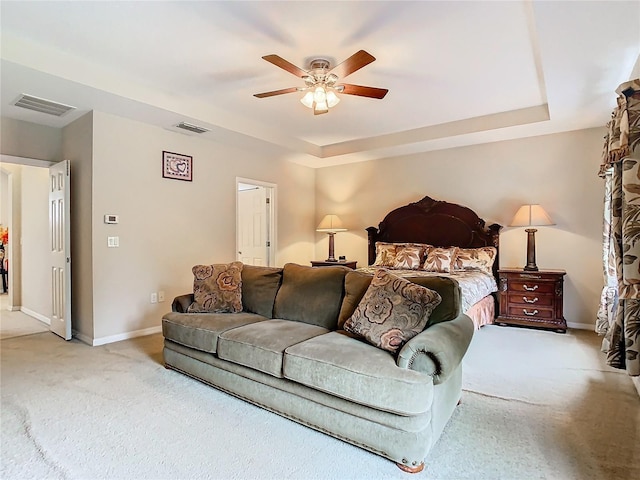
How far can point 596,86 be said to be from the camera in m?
3.16

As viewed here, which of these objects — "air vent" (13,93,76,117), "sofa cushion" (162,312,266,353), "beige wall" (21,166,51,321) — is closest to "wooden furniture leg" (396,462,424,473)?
"sofa cushion" (162,312,266,353)

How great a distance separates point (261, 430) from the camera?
7.14 ft

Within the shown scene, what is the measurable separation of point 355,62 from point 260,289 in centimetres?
201

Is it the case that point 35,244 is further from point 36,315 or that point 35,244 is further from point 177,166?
point 177,166

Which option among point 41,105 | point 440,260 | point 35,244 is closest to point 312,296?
point 440,260

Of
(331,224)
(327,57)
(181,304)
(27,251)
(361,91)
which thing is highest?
(327,57)

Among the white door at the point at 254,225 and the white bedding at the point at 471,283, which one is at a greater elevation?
the white door at the point at 254,225

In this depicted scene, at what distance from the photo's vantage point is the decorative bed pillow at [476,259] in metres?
4.73

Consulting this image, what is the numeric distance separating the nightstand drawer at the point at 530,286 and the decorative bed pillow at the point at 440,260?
76 cm

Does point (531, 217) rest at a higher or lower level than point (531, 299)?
higher

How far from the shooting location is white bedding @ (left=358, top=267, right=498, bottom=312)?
146 inches

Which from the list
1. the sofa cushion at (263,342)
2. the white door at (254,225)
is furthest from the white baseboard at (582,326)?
the white door at (254,225)

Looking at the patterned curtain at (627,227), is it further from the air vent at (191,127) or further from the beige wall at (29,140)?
the beige wall at (29,140)

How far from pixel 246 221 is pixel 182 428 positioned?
173 inches
